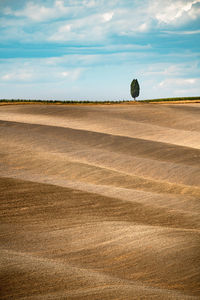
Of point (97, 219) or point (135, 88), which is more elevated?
point (135, 88)

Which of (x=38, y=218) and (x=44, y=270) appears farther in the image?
(x=38, y=218)

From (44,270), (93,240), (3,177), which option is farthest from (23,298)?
(3,177)

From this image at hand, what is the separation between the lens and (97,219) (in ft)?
30.7

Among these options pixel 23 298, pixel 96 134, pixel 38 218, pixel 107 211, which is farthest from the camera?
pixel 96 134

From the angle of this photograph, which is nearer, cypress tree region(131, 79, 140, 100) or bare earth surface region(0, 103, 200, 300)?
bare earth surface region(0, 103, 200, 300)

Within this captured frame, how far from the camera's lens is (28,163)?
14898mm

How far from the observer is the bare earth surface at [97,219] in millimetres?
6180

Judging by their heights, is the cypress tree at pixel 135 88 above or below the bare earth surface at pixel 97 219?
above

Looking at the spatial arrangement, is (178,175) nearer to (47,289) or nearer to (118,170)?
(118,170)

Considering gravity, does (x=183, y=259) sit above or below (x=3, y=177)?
below

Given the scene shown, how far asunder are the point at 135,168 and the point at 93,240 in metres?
7.83

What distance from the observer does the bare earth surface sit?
6180 millimetres

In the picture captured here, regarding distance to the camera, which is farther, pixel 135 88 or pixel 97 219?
pixel 135 88

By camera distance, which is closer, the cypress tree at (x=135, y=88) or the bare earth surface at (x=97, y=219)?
the bare earth surface at (x=97, y=219)
